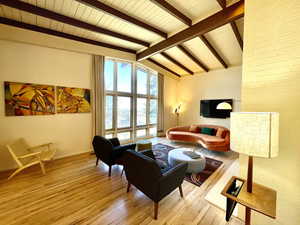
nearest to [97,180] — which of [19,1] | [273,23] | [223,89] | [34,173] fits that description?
[34,173]

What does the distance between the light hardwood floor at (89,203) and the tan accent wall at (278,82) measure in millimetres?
795

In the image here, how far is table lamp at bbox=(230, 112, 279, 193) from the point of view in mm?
981

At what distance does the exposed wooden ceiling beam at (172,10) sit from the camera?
8.51ft

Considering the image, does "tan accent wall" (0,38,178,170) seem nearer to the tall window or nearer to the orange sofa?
the tall window

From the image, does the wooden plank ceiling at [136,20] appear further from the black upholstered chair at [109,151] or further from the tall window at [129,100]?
the black upholstered chair at [109,151]

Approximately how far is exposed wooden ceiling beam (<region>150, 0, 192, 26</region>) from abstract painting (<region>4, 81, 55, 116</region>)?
3350mm

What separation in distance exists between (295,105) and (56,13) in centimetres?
436

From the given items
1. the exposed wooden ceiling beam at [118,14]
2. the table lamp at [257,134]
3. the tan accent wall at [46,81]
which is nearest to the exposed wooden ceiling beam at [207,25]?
the exposed wooden ceiling beam at [118,14]

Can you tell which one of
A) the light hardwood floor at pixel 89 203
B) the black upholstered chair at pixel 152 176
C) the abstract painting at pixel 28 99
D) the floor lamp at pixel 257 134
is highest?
the abstract painting at pixel 28 99

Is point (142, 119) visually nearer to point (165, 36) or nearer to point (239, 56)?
point (165, 36)

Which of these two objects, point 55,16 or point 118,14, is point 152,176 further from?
point 55,16

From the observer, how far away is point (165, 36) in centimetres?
391

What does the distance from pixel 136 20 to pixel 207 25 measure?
1.71 m

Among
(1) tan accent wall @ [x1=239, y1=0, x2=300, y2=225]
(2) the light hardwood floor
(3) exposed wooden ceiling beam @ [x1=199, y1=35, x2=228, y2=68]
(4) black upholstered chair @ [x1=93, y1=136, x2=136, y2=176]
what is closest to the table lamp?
(1) tan accent wall @ [x1=239, y1=0, x2=300, y2=225]
